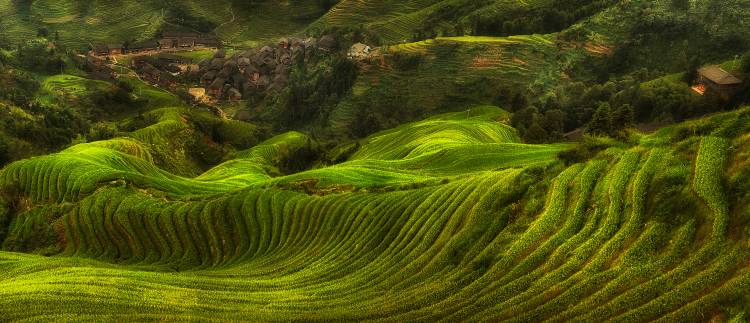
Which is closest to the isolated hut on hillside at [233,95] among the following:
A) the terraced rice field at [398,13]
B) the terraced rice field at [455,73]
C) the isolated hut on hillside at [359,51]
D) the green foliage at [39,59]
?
the isolated hut on hillside at [359,51]

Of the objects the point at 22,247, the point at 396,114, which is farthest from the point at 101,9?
the point at 22,247

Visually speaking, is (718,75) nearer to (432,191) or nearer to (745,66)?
(745,66)

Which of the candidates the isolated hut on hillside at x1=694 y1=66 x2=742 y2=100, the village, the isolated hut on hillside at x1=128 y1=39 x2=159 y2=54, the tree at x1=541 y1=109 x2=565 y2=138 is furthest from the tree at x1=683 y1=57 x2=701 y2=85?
the isolated hut on hillside at x1=128 y1=39 x2=159 y2=54

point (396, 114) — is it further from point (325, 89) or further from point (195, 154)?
point (195, 154)

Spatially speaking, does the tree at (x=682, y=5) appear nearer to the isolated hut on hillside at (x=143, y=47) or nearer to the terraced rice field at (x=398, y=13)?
the terraced rice field at (x=398, y=13)

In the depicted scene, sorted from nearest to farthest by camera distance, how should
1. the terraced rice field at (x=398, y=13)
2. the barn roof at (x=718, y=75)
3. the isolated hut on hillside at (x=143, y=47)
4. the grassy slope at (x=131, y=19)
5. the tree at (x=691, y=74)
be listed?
the barn roof at (x=718, y=75) → the tree at (x=691, y=74) → the terraced rice field at (x=398, y=13) → the isolated hut on hillside at (x=143, y=47) → the grassy slope at (x=131, y=19)

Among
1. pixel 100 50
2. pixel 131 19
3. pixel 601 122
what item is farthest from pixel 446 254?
pixel 131 19
